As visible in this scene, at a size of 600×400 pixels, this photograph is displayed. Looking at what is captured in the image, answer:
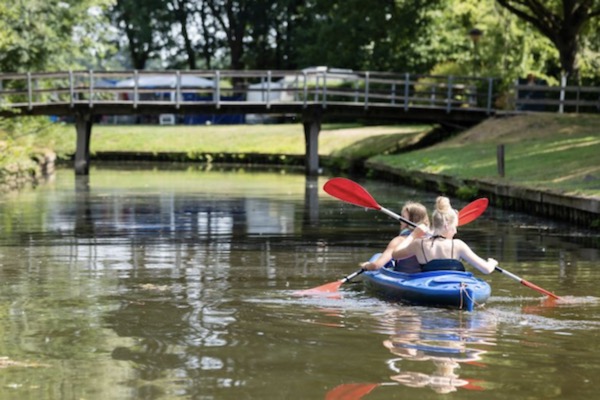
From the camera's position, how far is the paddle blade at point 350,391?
824 centimetres

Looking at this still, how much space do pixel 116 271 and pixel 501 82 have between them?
100 ft

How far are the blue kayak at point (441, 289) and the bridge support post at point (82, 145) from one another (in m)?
28.9

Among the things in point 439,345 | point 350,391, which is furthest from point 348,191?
point 350,391

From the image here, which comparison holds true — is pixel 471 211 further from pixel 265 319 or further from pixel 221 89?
pixel 221 89

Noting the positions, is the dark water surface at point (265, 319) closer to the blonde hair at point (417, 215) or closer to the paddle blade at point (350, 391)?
the paddle blade at point (350, 391)

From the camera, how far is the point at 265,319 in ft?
37.3

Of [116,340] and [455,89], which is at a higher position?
[455,89]

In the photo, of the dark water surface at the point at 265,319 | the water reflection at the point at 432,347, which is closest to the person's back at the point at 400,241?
the dark water surface at the point at 265,319

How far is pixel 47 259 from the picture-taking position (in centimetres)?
1619

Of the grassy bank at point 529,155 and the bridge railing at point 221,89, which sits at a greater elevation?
the bridge railing at point 221,89

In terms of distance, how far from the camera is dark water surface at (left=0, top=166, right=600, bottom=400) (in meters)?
8.66

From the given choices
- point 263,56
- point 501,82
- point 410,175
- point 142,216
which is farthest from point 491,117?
point 263,56

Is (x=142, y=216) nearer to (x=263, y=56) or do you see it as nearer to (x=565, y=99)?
(x=565, y=99)

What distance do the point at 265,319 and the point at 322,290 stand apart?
1899 mm
